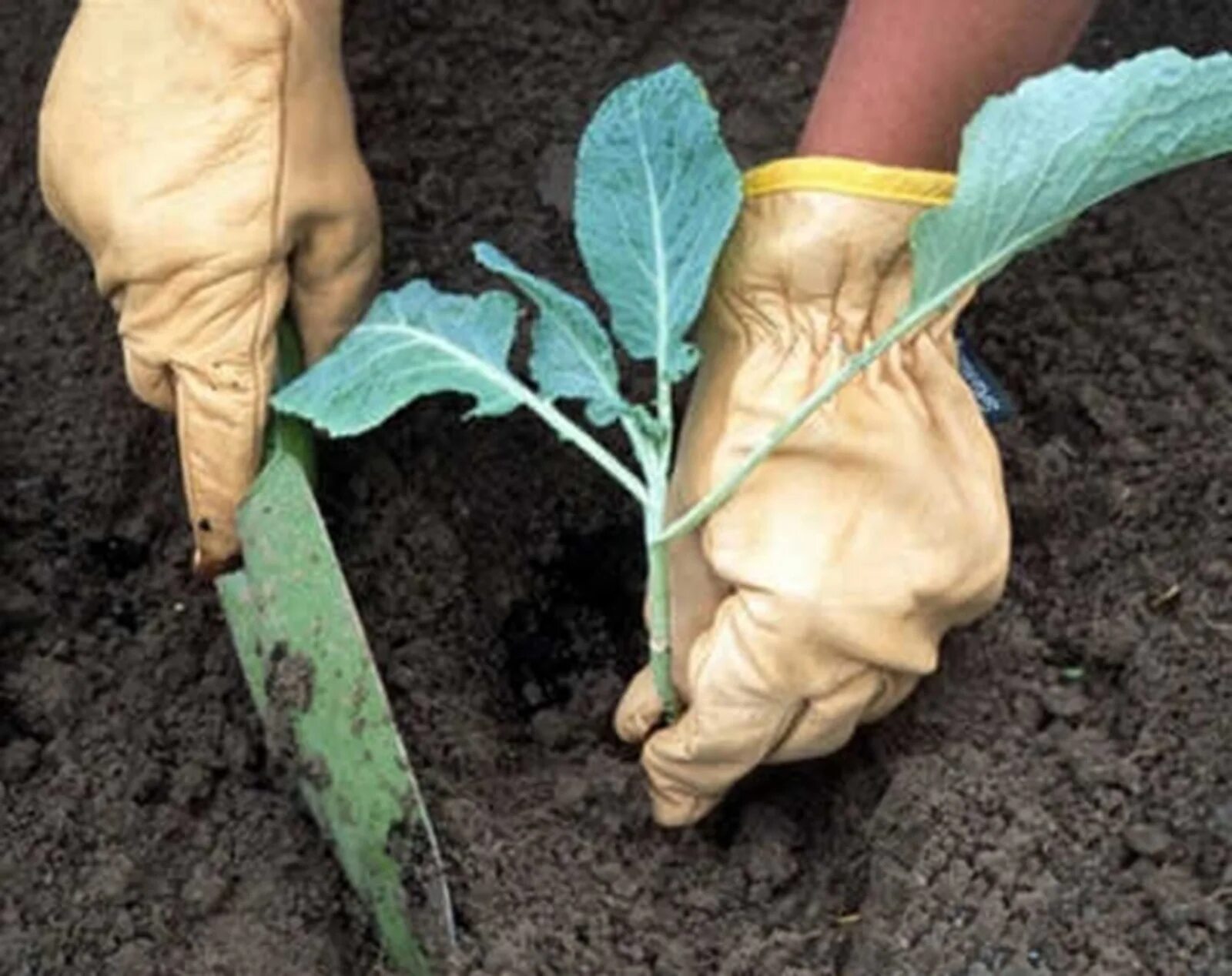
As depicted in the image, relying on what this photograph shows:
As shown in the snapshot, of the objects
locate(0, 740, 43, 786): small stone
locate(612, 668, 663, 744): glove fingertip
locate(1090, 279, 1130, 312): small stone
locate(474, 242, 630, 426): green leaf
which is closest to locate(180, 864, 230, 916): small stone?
locate(0, 740, 43, 786): small stone

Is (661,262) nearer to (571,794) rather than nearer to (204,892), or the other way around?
(571,794)

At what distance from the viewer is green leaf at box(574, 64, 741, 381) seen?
1.37 metres

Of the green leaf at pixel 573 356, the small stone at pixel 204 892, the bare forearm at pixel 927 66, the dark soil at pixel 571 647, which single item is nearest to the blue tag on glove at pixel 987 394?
the dark soil at pixel 571 647

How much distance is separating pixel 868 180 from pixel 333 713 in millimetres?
495

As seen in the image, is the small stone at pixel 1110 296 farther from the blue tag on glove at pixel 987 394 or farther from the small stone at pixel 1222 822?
the small stone at pixel 1222 822

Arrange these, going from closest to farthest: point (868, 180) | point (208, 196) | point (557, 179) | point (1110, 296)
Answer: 1. point (868, 180)
2. point (208, 196)
3. point (1110, 296)
4. point (557, 179)

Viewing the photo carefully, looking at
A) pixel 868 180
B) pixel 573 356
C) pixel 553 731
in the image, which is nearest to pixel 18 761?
pixel 553 731

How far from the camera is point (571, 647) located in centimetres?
167

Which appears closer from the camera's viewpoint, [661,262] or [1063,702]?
[661,262]

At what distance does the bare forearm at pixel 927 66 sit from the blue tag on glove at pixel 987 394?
246mm

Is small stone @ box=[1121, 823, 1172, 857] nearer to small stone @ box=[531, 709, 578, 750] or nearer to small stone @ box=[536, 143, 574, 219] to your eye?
small stone @ box=[531, 709, 578, 750]

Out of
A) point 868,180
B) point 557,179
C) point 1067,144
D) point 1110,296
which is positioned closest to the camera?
point 1067,144

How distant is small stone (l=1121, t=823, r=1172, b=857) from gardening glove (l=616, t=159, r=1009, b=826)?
0.17 metres

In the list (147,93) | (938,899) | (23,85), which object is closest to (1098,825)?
(938,899)
